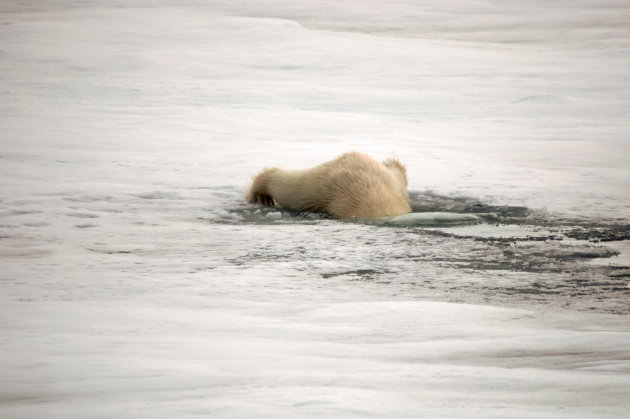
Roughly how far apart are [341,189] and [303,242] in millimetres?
814

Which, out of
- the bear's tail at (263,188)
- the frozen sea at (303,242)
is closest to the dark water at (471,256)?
the frozen sea at (303,242)

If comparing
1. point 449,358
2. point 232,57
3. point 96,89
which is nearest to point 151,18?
point 232,57

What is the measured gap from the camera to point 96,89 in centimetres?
Answer: 1180

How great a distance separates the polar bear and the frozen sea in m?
0.16

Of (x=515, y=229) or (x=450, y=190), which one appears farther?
(x=450, y=190)

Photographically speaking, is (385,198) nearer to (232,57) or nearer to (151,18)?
(232,57)

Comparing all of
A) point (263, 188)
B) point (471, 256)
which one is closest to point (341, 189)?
point (263, 188)

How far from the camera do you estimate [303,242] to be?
205 inches

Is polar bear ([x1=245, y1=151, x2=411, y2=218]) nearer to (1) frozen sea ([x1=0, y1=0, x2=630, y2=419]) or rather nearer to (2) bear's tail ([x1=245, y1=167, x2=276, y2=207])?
(2) bear's tail ([x1=245, y1=167, x2=276, y2=207])

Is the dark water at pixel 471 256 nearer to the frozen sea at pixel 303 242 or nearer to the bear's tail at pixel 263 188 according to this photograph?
the frozen sea at pixel 303 242

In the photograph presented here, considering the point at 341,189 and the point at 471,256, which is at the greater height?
the point at 341,189

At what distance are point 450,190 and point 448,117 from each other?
411 centimetres

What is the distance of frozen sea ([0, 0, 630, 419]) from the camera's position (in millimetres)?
2551

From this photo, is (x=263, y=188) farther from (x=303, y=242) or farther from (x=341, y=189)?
(x=303, y=242)
